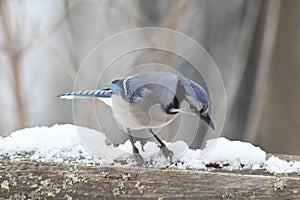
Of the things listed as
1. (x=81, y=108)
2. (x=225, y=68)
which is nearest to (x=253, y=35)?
(x=225, y=68)

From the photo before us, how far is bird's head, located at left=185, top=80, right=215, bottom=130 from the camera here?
1666mm

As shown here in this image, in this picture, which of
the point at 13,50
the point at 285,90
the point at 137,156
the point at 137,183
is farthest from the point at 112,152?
the point at 285,90

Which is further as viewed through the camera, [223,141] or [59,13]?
[59,13]

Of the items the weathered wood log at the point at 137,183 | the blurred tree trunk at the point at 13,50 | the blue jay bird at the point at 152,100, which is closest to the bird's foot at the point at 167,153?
the blue jay bird at the point at 152,100

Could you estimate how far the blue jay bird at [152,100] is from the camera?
5.54ft

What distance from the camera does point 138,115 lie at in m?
1.92

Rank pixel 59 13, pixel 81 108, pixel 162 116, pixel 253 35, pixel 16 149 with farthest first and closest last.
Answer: pixel 59 13, pixel 253 35, pixel 81 108, pixel 162 116, pixel 16 149

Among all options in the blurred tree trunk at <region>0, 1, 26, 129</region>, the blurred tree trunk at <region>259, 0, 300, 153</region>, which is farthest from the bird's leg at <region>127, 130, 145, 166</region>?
the blurred tree trunk at <region>259, 0, 300, 153</region>

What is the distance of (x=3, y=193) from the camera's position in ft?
4.95

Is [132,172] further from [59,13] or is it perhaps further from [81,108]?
[59,13]

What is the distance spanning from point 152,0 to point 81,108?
6.01 ft

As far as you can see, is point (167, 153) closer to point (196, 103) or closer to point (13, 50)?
point (196, 103)

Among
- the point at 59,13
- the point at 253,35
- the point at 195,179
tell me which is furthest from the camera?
the point at 59,13

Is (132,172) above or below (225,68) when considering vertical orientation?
below
